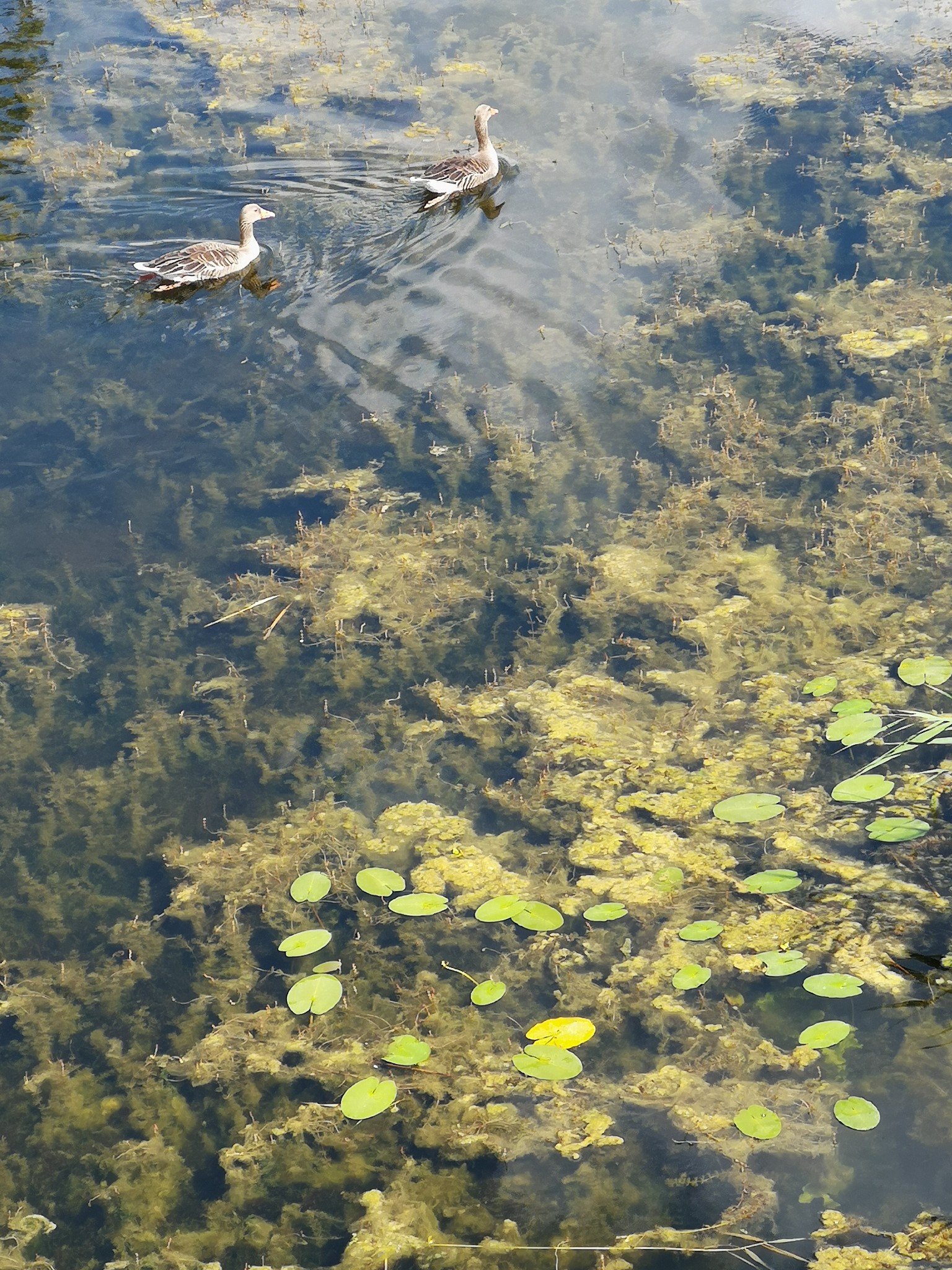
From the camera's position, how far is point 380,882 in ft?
13.9

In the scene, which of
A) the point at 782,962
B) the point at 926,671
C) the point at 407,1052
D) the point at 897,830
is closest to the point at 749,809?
the point at 897,830

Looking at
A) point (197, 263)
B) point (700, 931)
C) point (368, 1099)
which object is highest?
point (197, 263)

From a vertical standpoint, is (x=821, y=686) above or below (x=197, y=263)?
below

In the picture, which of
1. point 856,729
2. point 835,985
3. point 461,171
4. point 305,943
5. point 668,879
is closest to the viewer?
point 835,985

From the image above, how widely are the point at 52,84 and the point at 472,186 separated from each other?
3.81 metres

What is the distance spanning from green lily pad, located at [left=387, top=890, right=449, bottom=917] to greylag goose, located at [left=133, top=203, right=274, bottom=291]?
15.2 ft

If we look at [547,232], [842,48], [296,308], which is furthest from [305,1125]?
[842,48]

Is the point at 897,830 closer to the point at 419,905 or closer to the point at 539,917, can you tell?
the point at 539,917

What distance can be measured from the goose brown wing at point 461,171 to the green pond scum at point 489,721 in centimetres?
40

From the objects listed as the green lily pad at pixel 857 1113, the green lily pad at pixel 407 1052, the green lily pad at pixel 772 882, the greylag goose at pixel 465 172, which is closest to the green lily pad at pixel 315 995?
the green lily pad at pixel 407 1052

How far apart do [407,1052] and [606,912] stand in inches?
33.4

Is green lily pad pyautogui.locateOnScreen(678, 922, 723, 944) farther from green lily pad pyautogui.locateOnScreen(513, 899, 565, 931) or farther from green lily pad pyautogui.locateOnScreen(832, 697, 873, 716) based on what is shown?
green lily pad pyautogui.locateOnScreen(832, 697, 873, 716)

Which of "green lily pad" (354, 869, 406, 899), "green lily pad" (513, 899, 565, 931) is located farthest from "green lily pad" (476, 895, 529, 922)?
"green lily pad" (354, 869, 406, 899)

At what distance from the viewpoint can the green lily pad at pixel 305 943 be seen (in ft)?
13.3
